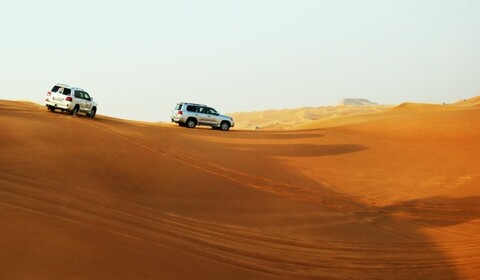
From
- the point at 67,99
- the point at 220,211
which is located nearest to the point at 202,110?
the point at 67,99

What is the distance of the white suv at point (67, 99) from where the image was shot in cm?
3344

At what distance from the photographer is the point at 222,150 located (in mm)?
24312

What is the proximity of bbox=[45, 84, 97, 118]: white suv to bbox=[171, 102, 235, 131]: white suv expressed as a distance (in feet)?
25.3

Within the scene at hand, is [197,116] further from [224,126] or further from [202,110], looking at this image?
[224,126]

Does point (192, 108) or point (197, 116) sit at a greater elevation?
point (192, 108)

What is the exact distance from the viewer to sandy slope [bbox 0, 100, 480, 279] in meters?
9.02

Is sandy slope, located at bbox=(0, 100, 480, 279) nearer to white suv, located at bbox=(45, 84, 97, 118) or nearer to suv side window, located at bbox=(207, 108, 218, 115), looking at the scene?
white suv, located at bbox=(45, 84, 97, 118)

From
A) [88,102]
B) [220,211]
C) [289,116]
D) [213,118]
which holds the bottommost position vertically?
[220,211]

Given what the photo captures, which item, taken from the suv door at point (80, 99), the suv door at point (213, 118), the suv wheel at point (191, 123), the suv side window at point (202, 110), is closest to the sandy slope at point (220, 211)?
the suv door at point (80, 99)

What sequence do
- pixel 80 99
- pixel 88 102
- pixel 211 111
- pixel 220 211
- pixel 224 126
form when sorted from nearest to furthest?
pixel 220 211 → pixel 80 99 → pixel 88 102 → pixel 211 111 → pixel 224 126

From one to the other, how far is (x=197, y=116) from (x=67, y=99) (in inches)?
403

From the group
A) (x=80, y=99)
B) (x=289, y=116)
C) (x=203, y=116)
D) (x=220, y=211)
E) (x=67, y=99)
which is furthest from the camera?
(x=289, y=116)

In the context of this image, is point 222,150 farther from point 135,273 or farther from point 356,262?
point 135,273

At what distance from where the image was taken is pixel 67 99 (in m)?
33.4
